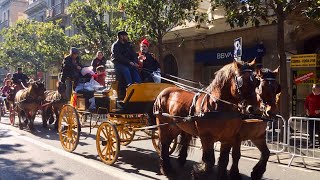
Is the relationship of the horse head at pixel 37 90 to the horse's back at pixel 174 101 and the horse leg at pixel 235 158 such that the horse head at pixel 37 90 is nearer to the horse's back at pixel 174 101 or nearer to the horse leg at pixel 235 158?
the horse's back at pixel 174 101

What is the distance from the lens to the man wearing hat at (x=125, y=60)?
25.6 feet

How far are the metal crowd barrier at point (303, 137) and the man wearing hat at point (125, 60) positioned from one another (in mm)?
3676

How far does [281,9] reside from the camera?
9.85m

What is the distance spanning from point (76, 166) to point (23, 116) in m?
8.18

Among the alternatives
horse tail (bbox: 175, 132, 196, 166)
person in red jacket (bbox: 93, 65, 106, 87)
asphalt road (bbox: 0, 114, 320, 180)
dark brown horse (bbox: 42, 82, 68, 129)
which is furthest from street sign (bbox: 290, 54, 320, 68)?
dark brown horse (bbox: 42, 82, 68, 129)

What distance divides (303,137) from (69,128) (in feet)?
18.4

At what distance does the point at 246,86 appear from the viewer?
5.13m

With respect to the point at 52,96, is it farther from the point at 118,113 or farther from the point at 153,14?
the point at 118,113

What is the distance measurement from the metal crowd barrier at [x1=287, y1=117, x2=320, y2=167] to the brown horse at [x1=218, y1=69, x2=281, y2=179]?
244 centimetres

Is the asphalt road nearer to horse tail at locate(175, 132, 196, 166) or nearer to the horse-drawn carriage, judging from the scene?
horse tail at locate(175, 132, 196, 166)

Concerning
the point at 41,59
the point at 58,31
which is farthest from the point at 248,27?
the point at 41,59

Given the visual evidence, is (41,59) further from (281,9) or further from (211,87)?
(211,87)

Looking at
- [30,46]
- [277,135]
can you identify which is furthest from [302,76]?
[30,46]

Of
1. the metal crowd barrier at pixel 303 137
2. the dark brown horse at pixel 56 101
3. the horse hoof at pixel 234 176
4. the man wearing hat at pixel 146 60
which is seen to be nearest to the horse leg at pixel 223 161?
the horse hoof at pixel 234 176
